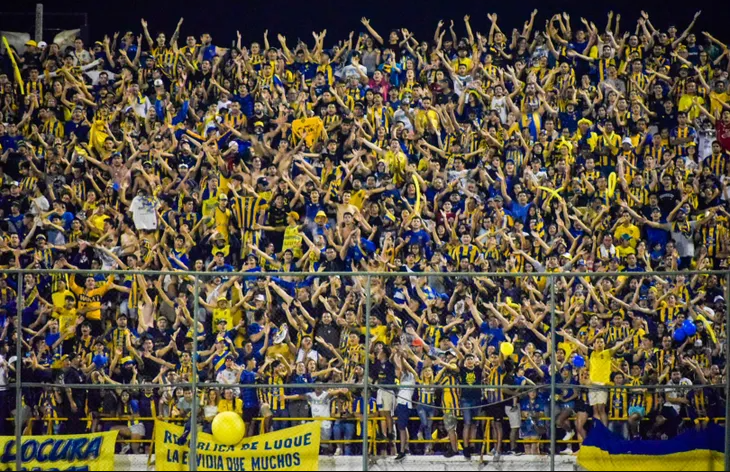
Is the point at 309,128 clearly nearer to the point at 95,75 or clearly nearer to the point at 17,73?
the point at 95,75

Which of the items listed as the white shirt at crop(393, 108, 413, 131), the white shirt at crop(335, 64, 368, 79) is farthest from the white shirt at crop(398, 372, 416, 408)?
the white shirt at crop(335, 64, 368, 79)

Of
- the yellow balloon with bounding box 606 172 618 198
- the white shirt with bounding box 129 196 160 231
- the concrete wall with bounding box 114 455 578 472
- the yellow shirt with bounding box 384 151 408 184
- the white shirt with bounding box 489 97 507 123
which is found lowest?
the concrete wall with bounding box 114 455 578 472

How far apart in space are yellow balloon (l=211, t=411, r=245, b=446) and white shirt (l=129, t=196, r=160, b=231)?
6.03 m

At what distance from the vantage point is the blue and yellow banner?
11.8 metres

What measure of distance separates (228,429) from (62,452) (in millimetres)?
1791

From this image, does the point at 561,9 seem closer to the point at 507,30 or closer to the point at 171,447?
the point at 507,30

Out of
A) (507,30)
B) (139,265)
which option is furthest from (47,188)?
(507,30)

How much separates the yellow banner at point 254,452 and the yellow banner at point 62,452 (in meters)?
0.57

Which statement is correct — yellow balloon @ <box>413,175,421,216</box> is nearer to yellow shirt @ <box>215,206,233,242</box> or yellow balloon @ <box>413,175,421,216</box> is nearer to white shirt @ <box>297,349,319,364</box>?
yellow shirt @ <box>215,206,233,242</box>

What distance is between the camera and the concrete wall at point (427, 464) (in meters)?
12.2

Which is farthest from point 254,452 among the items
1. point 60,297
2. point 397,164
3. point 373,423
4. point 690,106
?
point 690,106

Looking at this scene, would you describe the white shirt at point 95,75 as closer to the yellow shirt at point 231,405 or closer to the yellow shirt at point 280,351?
the yellow shirt at point 280,351

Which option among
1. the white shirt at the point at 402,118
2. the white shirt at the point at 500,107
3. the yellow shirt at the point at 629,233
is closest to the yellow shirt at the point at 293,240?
the white shirt at the point at 402,118

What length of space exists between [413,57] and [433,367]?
8.17 metres
